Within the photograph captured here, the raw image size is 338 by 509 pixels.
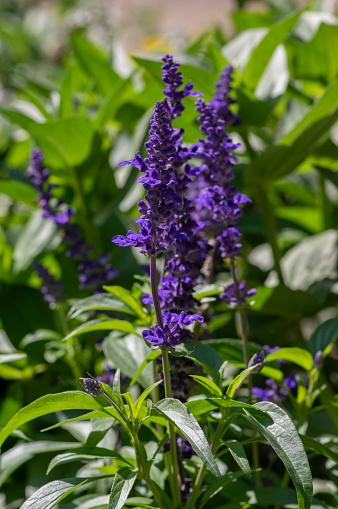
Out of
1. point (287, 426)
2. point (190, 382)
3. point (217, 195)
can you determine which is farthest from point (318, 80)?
point (287, 426)

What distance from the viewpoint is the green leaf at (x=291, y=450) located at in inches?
24.5

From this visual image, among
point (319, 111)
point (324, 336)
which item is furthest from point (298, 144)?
point (324, 336)

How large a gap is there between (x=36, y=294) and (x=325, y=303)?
681 millimetres

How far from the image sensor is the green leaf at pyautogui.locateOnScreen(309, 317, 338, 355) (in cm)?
90

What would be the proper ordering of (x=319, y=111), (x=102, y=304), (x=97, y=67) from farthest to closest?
(x=97, y=67)
(x=319, y=111)
(x=102, y=304)

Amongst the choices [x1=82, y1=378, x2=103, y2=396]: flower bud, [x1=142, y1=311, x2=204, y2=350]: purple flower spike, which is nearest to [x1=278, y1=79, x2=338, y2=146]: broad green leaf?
[x1=142, y1=311, x2=204, y2=350]: purple flower spike

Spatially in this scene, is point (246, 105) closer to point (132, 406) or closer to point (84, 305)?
point (84, 305)

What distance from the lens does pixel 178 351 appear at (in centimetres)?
75

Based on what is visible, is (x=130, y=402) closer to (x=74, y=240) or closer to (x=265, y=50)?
(x=74, y=240)

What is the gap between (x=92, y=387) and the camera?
0.63 meters

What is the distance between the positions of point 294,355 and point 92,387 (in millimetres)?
336

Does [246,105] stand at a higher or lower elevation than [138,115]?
lower

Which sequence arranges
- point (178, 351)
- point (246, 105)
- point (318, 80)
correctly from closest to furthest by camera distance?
point (178, 351)
point (246, 105)
point (318, 80)

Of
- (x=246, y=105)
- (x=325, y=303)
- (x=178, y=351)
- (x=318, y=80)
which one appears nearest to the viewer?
(x=178, y=351)
